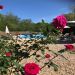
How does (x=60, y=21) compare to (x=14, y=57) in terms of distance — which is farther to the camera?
(x=14, y=57)

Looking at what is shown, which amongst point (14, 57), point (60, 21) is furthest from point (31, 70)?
point (14, 57)

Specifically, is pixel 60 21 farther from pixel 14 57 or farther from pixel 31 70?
pixel 31 70

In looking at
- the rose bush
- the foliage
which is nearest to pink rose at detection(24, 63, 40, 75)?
the foliage

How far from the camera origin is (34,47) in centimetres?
398

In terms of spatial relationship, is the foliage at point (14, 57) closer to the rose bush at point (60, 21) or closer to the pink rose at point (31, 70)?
the rose bush at point (60, 21)

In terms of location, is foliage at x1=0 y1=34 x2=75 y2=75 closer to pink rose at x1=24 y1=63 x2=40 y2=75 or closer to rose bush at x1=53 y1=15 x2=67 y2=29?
rose bush at x1=53 y1=15 x2=67 y2=29

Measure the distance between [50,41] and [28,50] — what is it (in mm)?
356

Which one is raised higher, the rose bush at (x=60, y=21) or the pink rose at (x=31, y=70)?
the rose bush at (x=60, y=21)

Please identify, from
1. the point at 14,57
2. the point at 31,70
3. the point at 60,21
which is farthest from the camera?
the point at 14,57

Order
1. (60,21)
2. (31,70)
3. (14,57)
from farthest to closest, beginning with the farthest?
(14,57) → (60,21) → (31,70)

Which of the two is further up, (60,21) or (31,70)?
(60,21)

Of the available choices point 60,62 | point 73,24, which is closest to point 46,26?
point 60,62

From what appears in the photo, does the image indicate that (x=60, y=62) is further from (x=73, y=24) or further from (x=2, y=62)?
(x=73, y=24)

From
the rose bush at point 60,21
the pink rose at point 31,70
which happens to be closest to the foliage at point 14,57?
the rose bush at point 60,21
